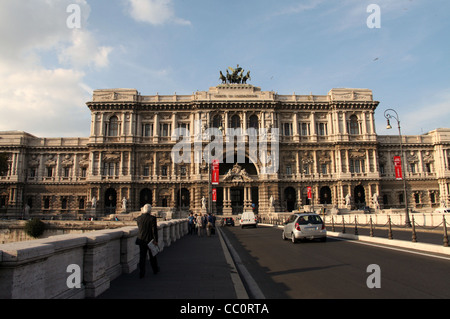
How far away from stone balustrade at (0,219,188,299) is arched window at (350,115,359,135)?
53525 millimetres

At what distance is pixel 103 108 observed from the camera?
54719 mm

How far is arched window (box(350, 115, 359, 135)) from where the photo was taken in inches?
2235

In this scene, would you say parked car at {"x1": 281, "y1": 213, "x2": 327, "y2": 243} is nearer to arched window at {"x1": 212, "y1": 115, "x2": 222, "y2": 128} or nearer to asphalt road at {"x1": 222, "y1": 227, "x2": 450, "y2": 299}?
asphalt road at {"x1": 222, "y1": 227, "x2": 450, "y2": 299}

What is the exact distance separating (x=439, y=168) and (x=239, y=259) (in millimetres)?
57597

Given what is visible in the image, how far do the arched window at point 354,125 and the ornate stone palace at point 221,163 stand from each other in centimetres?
17

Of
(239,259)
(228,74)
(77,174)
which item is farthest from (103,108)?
(239,259)

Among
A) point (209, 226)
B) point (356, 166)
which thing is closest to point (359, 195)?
point (356, 166)

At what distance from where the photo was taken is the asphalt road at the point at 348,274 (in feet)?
23.3

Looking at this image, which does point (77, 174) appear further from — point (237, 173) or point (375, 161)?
point (375, 161)

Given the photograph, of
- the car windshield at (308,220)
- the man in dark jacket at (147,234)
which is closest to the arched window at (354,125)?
the car windshield at (308,220)

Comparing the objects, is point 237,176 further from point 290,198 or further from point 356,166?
point 356,166

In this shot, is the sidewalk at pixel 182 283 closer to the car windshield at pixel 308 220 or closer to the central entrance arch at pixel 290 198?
the car windshield at pixel 308 220

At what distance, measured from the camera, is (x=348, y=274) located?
9.03 meters

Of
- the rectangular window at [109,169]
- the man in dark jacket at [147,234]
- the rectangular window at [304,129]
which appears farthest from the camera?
the rectangular window at [304,129]
